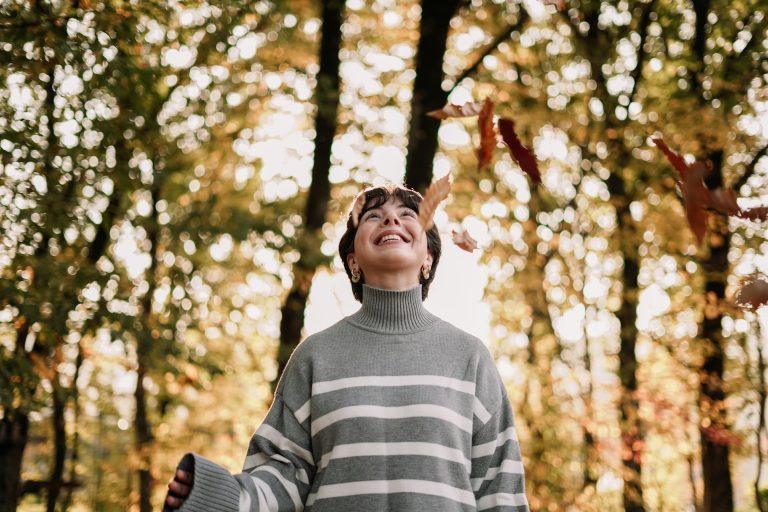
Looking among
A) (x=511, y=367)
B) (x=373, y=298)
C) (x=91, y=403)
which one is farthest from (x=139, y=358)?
(x=91, y=403)

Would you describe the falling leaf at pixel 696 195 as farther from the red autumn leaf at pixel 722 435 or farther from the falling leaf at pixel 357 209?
the red autumn leaf at pixel 722 435

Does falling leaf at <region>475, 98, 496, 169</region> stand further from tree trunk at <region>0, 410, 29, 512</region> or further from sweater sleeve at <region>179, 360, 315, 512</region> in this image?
tree trunk at <region>0, 410, 29, 512</region>

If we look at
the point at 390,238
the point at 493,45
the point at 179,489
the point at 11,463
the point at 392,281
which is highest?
the point at 493,45

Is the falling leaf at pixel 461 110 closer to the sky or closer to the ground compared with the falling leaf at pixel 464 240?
closer to the sky

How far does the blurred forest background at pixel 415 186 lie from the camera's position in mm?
4621

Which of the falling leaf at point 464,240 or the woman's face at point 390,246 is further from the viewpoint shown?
the woman's face at point 390,246

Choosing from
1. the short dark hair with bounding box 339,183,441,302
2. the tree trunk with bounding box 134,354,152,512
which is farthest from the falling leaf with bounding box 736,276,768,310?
the tree trunk with bounding box 134,354,152,512

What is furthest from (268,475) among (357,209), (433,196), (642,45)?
A: (642,45)

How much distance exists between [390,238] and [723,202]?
3.69ft

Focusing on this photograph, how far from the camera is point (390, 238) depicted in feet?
8.17

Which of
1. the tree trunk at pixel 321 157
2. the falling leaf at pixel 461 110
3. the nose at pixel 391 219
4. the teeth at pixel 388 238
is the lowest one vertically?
the teeth at pixel 388 238

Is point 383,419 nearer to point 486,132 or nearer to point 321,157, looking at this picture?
point 486,132

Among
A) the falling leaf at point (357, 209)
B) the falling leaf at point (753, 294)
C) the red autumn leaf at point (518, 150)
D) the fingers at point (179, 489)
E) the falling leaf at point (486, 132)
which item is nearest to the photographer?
the falling leaf at point (753, 294)

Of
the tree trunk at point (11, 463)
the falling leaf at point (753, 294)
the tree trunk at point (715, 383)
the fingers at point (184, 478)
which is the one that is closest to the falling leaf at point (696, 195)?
the falling leaf at point (753, 294)
